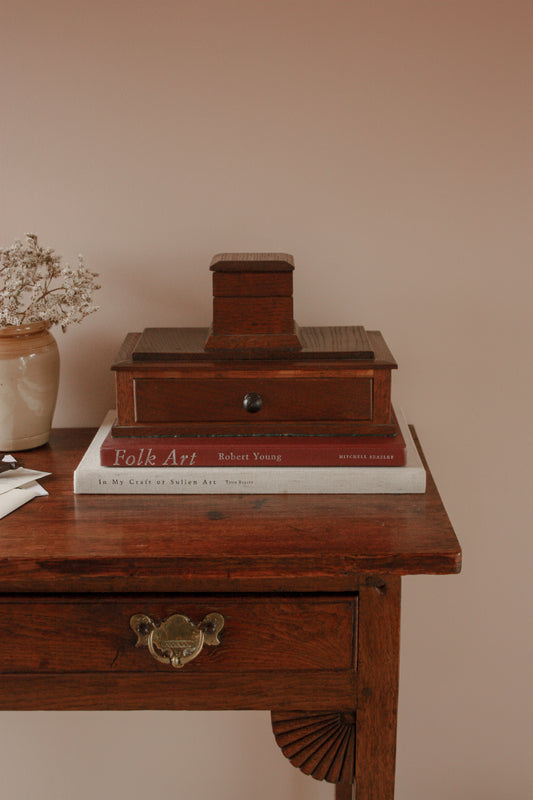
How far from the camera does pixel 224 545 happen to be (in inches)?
34.8

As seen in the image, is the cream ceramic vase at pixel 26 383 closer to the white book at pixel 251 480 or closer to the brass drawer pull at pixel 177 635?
the white book at pixel 251 480

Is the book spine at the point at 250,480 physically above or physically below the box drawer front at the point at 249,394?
below

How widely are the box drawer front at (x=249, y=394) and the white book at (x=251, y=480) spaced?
6 cm

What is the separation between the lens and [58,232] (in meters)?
1.26

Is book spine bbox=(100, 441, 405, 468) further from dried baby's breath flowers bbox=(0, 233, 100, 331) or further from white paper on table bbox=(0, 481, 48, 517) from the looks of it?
dried baby's breath flowers bbox=(0, 233, 100, 331)

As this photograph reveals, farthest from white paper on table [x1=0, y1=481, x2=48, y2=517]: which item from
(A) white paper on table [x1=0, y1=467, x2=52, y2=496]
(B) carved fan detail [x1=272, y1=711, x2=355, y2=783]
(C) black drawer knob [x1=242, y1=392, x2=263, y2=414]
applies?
(B) carved fan detail [x1=272, y1=711, x2=355, y2=783]

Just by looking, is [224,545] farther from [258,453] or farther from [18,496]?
[18,496]

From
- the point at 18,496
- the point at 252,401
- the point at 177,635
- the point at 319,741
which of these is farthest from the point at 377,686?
the point at 18,496

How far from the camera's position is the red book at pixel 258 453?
102 centimetres

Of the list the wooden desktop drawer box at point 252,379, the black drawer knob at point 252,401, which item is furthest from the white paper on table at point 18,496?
the black drawer knob at point 252,401

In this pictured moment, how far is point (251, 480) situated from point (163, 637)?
0.69 ft

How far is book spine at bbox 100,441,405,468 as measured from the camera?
1.02 m

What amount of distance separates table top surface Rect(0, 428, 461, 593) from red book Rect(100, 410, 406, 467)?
0.05 m

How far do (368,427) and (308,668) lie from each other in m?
0.29
